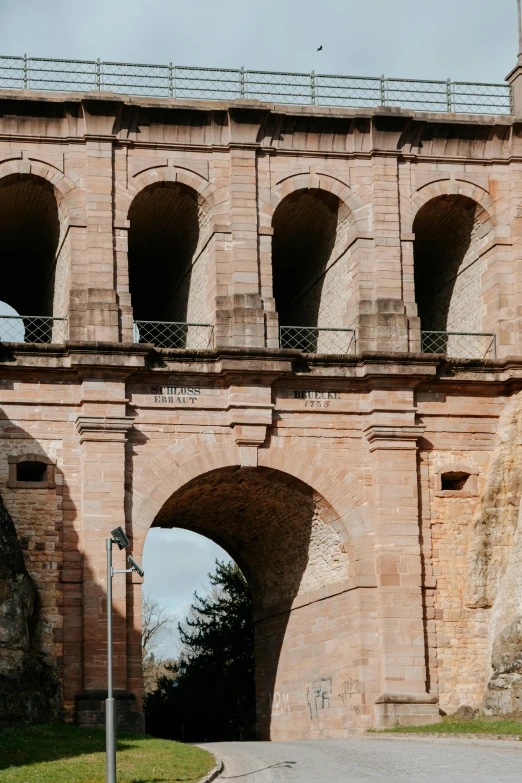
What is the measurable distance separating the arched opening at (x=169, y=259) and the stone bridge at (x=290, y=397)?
0.13m

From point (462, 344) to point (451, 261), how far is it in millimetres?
2458

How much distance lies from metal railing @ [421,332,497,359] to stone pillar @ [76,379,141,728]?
7.61 metres

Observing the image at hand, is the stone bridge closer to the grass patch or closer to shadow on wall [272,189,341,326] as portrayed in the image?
shadow on wall [272,189,341,326]

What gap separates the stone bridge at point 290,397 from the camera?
3023 centimetres

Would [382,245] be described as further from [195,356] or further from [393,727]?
[393,727]

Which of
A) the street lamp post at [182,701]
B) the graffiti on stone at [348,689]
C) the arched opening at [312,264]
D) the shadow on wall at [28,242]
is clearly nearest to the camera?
the graffiti on stone at [348,689]

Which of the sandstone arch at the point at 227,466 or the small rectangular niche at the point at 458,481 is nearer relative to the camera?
the sandstone arch at the point at 227,466

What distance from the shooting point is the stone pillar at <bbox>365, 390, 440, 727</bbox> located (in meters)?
30.0

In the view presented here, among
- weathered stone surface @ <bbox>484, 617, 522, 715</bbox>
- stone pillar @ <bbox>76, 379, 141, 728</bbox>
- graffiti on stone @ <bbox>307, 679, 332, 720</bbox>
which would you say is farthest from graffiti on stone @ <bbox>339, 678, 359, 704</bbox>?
stone pillar @ <bbox>76, 379, 141, 728</bbox>

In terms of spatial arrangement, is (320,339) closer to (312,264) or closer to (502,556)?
(312,264)

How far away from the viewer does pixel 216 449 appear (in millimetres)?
31094

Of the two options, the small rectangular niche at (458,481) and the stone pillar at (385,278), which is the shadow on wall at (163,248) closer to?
the stone pillar at (385,278)

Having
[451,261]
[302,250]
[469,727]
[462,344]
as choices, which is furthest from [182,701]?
[469,727]

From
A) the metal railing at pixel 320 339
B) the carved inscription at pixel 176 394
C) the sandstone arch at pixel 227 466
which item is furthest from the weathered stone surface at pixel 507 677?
the carved inscription at pixel 176 394
